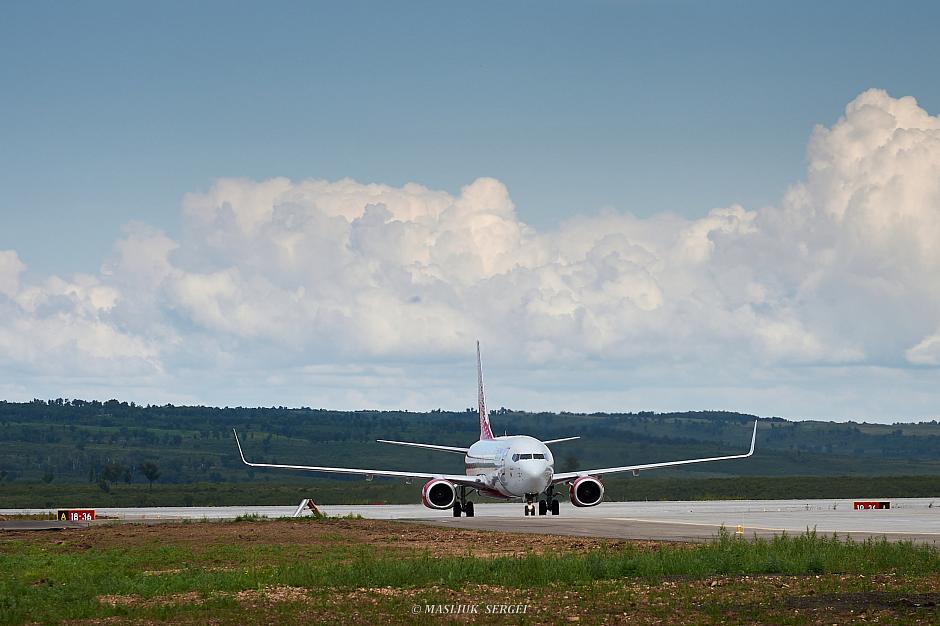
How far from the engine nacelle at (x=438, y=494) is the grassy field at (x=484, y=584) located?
28.3 m

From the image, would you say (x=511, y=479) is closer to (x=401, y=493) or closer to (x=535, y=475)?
(x=535, y=475)

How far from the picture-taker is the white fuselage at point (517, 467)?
69062 millimetres

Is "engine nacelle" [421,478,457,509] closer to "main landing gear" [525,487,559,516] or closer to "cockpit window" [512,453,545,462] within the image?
"main landing gear" [525,487,559,516]

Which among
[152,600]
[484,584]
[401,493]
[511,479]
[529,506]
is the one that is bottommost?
[152,600]

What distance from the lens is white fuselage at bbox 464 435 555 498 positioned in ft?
227

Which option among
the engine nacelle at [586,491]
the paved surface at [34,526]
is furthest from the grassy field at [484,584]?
the engine nacelle at [586,491]

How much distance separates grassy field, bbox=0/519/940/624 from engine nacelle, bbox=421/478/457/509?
93.0 feet

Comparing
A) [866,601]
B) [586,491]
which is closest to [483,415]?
[586,491]

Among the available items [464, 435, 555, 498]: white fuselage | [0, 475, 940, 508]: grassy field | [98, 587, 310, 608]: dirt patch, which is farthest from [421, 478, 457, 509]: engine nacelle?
[98, 587, 310, 608]: dirt patch

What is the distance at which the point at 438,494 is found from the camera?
7288 cm

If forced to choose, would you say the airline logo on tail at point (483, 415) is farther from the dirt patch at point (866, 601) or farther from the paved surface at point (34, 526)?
the dirt patch at point (866, 601)

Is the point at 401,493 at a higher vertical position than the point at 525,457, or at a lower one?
lower

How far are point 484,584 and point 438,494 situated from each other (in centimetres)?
4206

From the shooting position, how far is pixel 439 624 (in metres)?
25.1
